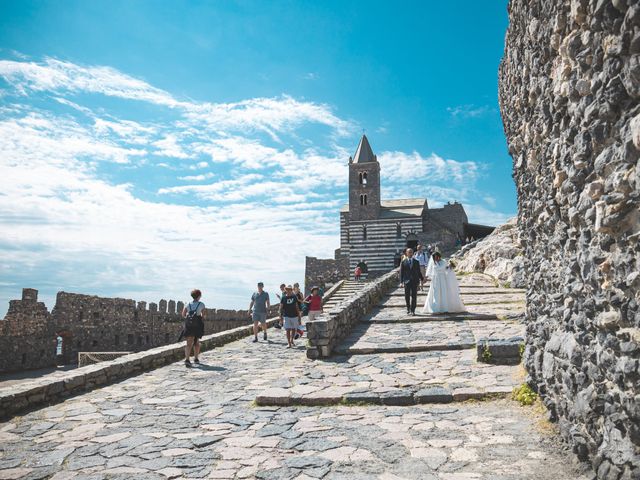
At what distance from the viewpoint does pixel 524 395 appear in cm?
521

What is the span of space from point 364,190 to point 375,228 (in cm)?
394

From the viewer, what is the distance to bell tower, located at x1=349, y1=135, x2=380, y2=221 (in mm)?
44062

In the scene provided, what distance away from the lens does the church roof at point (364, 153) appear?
45.3m

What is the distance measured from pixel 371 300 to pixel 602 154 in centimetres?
1244

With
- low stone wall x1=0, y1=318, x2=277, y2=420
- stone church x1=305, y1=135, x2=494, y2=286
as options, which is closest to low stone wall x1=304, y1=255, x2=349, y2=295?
stone church x1=305, y1=135, x2=494, y2=286

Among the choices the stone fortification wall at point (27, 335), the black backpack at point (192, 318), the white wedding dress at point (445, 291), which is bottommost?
the stone fortification wall at point (27, 335)

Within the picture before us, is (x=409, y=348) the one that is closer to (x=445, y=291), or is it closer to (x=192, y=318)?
(x=445, y=291)

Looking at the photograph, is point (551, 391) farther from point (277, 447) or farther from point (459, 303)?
point (459, 303)

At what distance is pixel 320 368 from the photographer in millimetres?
7965

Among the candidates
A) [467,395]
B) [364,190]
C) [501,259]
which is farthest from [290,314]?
[364,190]

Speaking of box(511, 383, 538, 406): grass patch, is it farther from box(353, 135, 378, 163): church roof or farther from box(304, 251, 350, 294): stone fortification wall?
box(353, 135, 378, 163): church roof

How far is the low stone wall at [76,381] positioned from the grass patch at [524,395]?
6329mm

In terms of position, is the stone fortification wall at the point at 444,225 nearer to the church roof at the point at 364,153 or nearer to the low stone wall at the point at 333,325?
the church roof at the point at 364,153

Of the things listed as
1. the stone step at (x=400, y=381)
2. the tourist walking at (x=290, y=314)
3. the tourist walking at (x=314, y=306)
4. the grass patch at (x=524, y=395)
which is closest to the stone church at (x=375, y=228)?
the tourist walking at (x=314, y=306)
